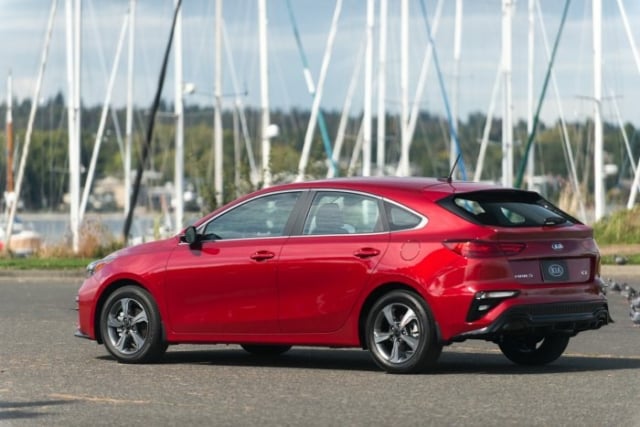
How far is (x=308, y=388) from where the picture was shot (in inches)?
449

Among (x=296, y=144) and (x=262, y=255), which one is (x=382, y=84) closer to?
(x=296, y=144)

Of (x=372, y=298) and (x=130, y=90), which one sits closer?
(x=372, y=298)

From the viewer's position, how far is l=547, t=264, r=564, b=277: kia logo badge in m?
12.1

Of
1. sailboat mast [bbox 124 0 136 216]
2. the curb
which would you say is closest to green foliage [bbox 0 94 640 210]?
sailboat mast [bbox 124 0 136 216]

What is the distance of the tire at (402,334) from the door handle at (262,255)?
1013 millimetres

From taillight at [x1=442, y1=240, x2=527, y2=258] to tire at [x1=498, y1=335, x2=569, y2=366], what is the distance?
115 cm

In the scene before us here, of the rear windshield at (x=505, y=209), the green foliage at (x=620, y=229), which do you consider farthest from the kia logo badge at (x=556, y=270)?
the green foliage at (x=620, y=229)

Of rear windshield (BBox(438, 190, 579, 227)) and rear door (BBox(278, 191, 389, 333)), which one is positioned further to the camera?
rear door (BBox(278, 191, 389, 333))

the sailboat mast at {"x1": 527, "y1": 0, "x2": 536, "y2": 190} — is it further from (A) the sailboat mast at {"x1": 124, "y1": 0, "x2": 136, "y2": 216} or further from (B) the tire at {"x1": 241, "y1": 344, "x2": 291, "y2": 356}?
(B) the tire at {"x1": 241, "y1": 344, "x2": 291, "y2": 356}

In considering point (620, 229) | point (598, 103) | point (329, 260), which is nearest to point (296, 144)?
point (598, 103)

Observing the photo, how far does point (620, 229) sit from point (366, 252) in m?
21.5

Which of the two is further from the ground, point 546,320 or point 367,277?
point 367,277

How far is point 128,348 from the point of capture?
44.0ft

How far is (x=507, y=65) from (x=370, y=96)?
15.0ft
